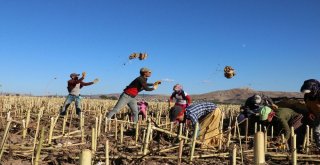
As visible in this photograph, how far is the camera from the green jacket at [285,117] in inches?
294

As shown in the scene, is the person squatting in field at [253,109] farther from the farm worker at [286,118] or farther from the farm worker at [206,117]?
the farm worker at [206,117]

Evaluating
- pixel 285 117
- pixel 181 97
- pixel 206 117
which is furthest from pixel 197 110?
pixel 181 97

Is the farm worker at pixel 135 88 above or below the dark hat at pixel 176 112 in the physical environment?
above

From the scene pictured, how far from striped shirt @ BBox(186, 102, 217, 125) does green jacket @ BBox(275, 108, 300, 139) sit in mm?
1427

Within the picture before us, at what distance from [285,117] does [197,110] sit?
2.15m

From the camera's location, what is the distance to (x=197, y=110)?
6.95 meters

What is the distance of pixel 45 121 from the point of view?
9.01m

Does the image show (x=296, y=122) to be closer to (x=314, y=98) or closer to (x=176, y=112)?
(x=314, y=98)

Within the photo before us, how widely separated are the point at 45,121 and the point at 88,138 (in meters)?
2.52

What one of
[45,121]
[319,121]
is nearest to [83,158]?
[319,121]

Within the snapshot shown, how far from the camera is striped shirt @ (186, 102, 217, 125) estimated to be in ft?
22.3

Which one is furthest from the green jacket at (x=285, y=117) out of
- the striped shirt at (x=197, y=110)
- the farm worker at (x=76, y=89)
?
the farm worker at (x=76, y=89)

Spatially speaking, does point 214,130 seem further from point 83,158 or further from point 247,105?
point 83,158

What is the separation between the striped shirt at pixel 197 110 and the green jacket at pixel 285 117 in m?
1.43
